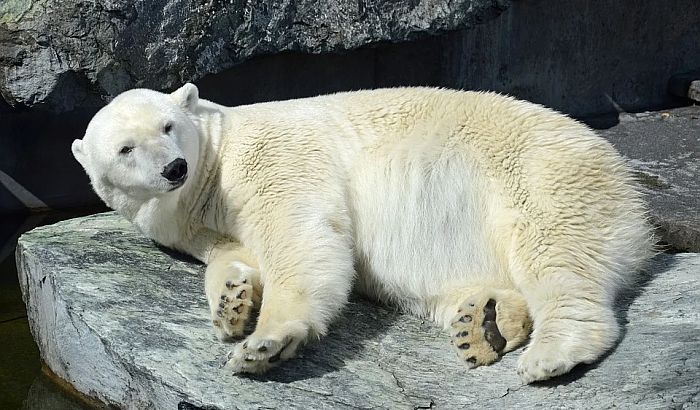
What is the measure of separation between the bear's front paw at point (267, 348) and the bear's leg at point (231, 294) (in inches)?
8.4

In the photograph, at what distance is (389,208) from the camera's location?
385 centimetres

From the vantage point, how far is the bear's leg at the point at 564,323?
3143mm

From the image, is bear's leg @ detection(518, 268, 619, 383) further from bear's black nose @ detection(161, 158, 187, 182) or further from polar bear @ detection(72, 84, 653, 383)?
bear's black nose @ detection(161, 158, 187, 182)

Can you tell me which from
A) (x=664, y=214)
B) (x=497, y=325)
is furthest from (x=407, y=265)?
(x=664, y=214)

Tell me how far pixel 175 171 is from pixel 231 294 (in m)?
0.50

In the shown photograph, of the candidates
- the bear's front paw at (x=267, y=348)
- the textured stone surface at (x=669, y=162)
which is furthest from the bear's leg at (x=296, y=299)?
the textured stone surface at (x=669, y=162)

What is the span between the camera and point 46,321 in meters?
4.16

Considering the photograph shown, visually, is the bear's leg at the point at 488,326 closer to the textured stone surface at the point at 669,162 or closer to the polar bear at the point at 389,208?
the polar bear at the point at 389,208

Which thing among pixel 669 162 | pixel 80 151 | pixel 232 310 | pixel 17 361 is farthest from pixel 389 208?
pixel 669 162

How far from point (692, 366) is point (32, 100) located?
3981mm

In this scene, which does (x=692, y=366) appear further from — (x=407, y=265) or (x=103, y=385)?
(x=103, y=385)

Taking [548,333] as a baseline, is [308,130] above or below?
above

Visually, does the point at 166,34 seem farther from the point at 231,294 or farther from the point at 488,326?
the point at 488,326

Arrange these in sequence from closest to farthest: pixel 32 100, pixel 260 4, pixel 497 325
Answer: pixel 497 325, pixel 32 100, pixel 260 4
